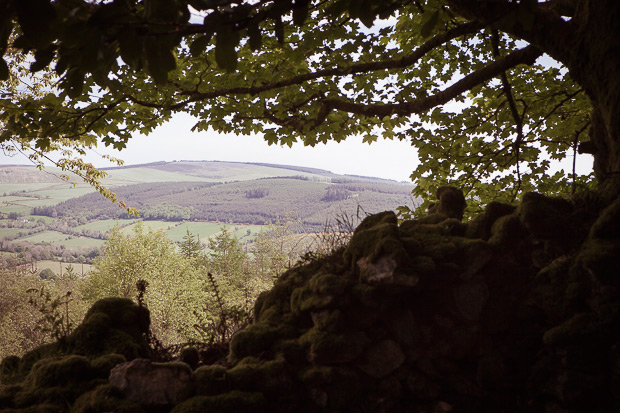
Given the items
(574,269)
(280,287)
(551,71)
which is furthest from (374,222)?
(551,71)

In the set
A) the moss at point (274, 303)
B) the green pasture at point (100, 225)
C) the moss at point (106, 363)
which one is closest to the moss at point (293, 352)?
the moss at point (274, 303)

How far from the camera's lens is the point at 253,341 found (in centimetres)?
310

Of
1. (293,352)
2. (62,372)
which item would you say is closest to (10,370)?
(62,372)

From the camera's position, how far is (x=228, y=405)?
253 cm

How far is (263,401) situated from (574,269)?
2.53 meters

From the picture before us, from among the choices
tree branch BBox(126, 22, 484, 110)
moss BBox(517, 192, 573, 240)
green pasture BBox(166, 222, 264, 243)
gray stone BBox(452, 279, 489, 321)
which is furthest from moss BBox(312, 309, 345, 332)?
green pasture BBox(166, 222, 264, 243)

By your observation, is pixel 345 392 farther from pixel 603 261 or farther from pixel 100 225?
pixel 100 225

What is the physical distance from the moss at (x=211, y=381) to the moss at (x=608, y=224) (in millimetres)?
3096

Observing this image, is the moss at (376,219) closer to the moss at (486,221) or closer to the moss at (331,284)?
the moss at (486,221)

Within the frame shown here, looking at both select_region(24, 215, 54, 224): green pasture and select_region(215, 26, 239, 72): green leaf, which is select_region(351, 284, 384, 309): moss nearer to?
select_region(215, 26, 239, 72): green leaf

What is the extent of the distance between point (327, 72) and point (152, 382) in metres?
4.27

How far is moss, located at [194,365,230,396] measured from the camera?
8.66ft

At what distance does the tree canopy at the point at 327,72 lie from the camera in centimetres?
152

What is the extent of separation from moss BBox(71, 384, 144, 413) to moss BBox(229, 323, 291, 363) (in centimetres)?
83
